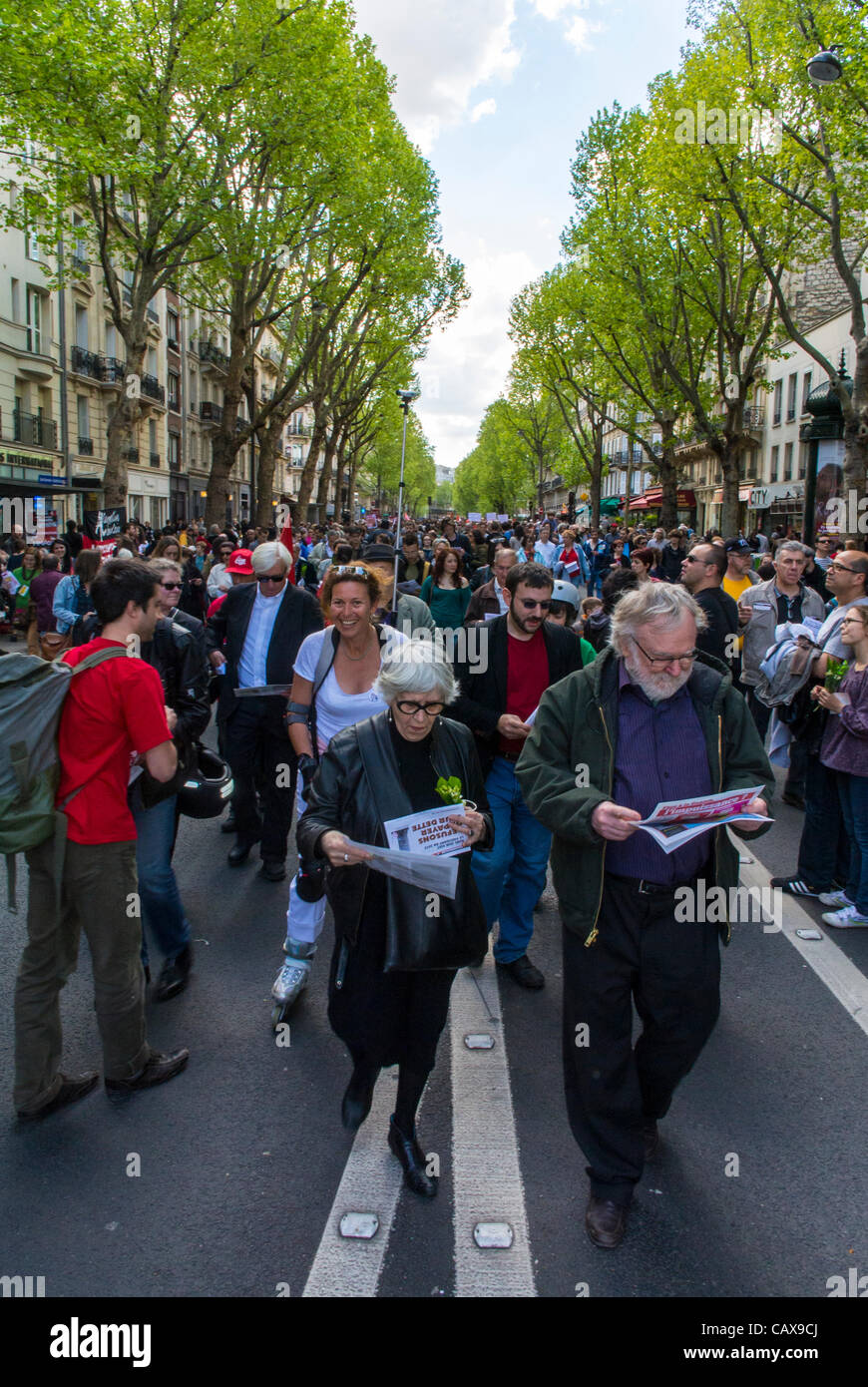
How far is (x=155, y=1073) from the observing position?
146 inches

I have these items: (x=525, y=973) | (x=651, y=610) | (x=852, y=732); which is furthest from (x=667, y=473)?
(x=651, y=610)

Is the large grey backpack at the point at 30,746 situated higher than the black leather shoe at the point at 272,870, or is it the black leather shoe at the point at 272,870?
the large grey backpack at the point at 30,746

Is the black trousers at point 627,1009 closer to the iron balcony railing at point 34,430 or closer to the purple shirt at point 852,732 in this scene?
the purple shirt at point 852,732

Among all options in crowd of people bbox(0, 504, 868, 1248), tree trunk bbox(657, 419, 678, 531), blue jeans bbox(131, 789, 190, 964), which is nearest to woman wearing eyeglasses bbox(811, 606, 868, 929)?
crowd of people bbox(0, 504, 868, 1248)

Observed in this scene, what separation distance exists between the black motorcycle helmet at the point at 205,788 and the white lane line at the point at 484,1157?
141 cm

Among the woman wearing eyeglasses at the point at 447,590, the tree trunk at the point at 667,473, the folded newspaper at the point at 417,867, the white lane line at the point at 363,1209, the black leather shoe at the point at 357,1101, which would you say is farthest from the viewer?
the tree trunk at the point at 667,473

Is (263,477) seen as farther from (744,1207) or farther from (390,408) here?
(744,1207)

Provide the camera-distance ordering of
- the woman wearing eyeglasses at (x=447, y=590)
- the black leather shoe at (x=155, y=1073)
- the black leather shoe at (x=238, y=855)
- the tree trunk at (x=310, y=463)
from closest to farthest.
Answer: the black leather shoe at (x=155, y=1073) < the black leather shoe at (x=238, y=855) < the woman wearing eyeglasses at (x=447, y=590) < the tree trunk at (x=310, y=463)

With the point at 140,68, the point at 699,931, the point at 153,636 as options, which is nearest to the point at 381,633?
A: the point at 153,636

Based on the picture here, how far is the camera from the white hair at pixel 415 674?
2918 millimetres

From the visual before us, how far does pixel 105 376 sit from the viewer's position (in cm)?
3766

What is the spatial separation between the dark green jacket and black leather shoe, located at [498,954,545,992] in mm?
1609

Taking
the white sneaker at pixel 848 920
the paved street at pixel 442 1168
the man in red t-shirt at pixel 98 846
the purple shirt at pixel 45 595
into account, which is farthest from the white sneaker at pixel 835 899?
the purple shirt at pixel 45 595

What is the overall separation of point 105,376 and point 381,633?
37.4m
